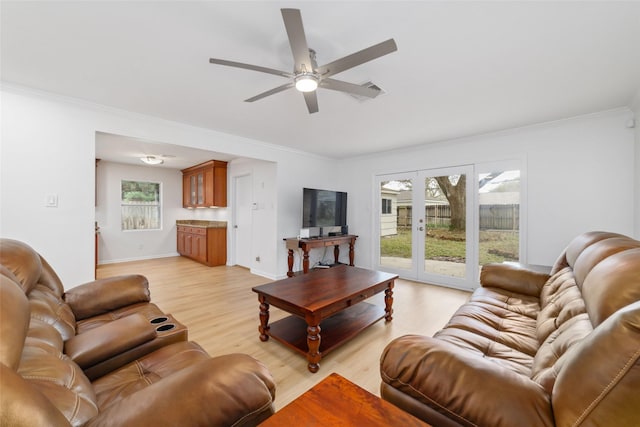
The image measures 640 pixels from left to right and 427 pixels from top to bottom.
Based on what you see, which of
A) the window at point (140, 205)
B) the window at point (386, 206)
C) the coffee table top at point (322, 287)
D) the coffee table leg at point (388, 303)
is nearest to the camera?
the coffee table top at point (322, 287)

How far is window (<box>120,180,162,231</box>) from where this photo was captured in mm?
5906

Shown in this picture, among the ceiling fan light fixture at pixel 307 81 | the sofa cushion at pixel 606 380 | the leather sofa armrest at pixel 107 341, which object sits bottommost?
the leather sofa armrest at pixel 107 341

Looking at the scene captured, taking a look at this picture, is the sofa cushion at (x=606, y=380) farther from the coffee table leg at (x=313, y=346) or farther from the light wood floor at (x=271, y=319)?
the coffee table leg at (x=313, y=346)

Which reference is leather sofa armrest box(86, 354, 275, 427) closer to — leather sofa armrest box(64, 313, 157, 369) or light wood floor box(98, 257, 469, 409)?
leather sofa armrest box(64, 313, 157, 369)

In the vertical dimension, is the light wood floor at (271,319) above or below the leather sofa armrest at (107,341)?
below

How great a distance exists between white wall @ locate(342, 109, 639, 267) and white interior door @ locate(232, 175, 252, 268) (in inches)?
150

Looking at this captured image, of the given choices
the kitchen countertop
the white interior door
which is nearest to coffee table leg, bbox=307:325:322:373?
the white interior door

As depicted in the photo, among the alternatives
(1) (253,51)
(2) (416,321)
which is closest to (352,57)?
(1) (253,51)

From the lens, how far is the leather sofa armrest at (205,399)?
701 mm

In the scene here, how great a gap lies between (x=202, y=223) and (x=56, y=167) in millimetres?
3768

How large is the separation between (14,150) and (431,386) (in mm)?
3587

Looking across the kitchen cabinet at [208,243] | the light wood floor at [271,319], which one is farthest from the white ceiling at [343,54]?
the kitchen cabinet at [208,243]

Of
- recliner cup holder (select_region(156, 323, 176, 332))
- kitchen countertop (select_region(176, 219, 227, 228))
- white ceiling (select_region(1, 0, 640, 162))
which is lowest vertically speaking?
recliner cup holder (select_region(156, 323, 176, 332))

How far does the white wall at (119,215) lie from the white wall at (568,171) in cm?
631
